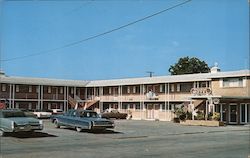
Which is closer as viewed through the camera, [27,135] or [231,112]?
[27,135]

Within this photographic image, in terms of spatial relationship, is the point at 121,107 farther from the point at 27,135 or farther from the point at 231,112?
the point at 27,135

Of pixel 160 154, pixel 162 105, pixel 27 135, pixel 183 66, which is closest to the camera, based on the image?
pixel 160 154

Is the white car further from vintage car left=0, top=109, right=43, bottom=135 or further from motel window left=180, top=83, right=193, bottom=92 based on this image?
vintage car left=0, top=109, right=43, bottom=135

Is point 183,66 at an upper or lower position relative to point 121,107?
upper

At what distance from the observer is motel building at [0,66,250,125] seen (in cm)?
4097

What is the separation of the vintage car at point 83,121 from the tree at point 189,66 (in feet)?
192

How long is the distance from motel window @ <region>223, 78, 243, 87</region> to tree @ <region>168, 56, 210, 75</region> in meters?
42.4

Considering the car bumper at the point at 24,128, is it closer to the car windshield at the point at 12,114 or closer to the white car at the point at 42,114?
the car windshield at the point at 12,114

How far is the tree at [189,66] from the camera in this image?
85312 millimetres

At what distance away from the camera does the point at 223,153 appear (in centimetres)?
1551

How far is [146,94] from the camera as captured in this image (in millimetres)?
54156

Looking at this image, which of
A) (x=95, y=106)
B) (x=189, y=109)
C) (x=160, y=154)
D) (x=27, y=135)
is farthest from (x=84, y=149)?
(x=95, y=106)

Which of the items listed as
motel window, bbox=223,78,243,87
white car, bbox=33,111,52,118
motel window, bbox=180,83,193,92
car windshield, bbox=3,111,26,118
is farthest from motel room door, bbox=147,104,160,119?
car windshield, bbox=3,111,26,118

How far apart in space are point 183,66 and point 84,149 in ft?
237
